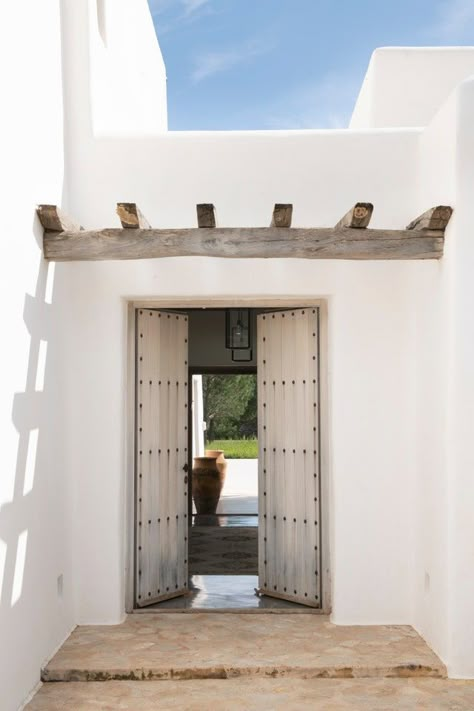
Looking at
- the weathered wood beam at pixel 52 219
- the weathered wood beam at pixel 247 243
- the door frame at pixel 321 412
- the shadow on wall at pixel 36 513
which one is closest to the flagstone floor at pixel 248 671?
the shadow on wall at pixel 36 513

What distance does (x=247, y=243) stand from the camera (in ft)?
18.2

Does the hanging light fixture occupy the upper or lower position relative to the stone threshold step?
upper

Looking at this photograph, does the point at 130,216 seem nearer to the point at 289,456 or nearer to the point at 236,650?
the point at 289,456

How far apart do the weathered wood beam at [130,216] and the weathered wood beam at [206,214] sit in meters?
0.41

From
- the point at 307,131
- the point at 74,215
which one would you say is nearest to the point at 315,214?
the point at 307,131

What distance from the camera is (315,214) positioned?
21.1 ft

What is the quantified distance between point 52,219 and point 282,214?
1551mm

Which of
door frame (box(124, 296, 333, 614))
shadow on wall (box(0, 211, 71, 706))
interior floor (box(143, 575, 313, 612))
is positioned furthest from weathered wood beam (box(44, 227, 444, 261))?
interior floor (box(143, 575, 313, 612))

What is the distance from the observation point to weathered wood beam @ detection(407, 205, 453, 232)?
538 centimetres

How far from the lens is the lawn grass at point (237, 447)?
24.7 m

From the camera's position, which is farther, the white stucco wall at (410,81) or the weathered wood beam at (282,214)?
the white stucco wall at (410,81)

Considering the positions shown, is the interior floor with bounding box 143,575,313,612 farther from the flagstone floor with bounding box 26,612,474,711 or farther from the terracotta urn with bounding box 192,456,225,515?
the terracotta urn with bounding box 192,456,225,515

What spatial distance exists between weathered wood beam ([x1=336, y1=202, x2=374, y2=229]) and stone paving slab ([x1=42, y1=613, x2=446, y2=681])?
297 cm

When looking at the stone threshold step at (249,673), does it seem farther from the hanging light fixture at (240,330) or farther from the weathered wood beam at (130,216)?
the hanging light fixture at (240,330)
